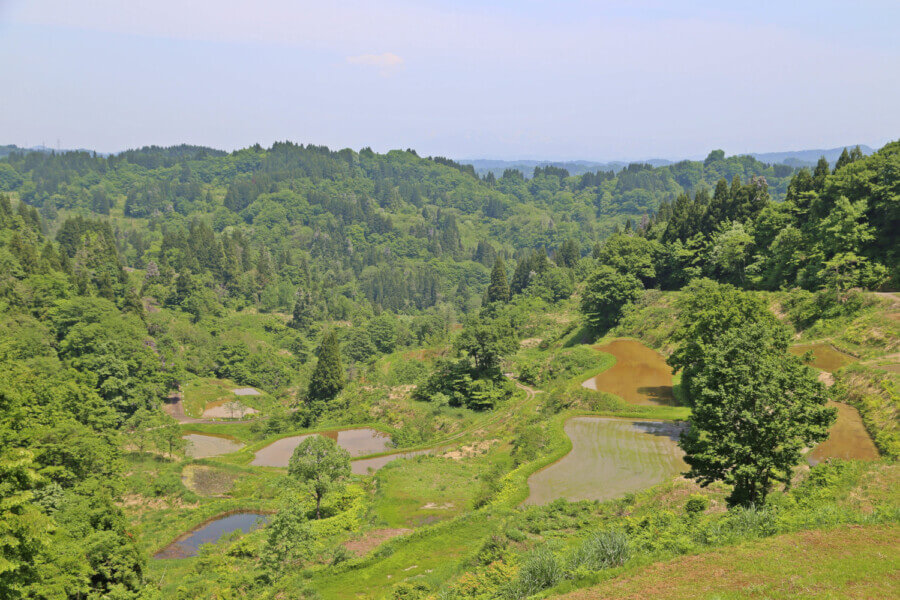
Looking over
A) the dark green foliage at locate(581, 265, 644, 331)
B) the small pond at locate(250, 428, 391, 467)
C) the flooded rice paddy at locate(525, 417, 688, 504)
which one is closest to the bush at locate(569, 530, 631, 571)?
the flooded rice paddy at locate(525, 417, 688, 504)

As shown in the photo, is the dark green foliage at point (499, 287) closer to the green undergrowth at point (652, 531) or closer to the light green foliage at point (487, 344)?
the light green foliage at point (487, 344)

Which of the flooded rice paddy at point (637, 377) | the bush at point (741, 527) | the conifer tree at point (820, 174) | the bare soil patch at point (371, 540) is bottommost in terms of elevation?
the bare soil patch at point (371, 540)

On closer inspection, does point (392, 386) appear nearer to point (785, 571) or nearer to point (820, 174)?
point (820, 174)

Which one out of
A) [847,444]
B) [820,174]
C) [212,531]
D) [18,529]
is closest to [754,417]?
[847,444]

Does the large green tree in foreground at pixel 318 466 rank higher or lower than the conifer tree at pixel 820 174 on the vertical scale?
lower

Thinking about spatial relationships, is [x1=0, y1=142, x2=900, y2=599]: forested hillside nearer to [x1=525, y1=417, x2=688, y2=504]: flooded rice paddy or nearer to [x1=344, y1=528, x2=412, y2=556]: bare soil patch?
[x1=344, y1=528, x2=412, y2=556]: bare soil patch

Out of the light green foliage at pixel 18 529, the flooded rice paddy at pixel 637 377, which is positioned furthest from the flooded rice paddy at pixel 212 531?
the flooded rice paddy at pixel 637 377

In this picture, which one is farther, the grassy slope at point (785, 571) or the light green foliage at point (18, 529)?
the light green foliage at point (18, 529)

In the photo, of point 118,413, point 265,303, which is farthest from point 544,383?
point 265,303
